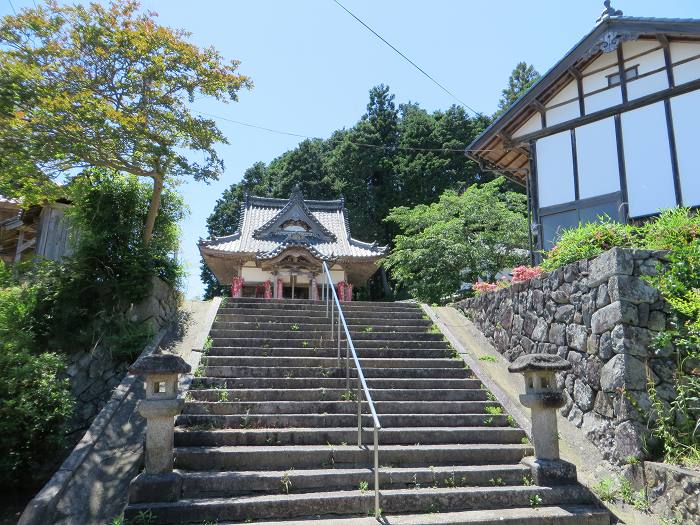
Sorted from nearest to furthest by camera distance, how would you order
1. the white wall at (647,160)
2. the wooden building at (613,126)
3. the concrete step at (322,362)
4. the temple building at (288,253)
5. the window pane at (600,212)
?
1. the concrete step at (322,362)
2. the wooden building at (613,126)
3. the white wall at (647,160)
4. the window pane at (600,212)
5. the temple building at (288,253)

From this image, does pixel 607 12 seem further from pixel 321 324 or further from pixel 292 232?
pixel 292 232

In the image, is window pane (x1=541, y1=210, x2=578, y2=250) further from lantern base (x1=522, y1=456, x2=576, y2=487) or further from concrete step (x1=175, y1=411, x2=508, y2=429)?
lantern base (x1=522, y1=456, x2=576, y2=487)

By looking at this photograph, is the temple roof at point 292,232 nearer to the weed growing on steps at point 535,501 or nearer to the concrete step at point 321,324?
the concrete step at point 321,324

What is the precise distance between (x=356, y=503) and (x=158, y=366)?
2.23m

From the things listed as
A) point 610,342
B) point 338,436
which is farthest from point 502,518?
point 610,342

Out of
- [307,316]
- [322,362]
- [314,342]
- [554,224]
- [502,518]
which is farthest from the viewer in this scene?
[554,224]

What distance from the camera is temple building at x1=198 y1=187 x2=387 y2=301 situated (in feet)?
53.5

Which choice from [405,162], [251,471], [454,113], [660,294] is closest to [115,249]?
[251,471]

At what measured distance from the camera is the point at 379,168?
103 ft

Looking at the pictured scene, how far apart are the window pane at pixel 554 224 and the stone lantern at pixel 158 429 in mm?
8227

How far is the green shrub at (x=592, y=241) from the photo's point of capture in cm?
630

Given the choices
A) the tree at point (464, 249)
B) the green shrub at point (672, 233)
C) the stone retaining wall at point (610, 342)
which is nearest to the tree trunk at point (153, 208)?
the stone retaining wall at point (610, 342)

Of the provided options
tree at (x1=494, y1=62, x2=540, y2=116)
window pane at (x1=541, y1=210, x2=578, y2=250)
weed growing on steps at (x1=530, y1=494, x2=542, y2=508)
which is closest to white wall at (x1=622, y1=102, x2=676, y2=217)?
window pane at (x1=541, y1=210, x2=578, y2=250)

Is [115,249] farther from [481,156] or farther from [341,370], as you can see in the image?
[481,156]
